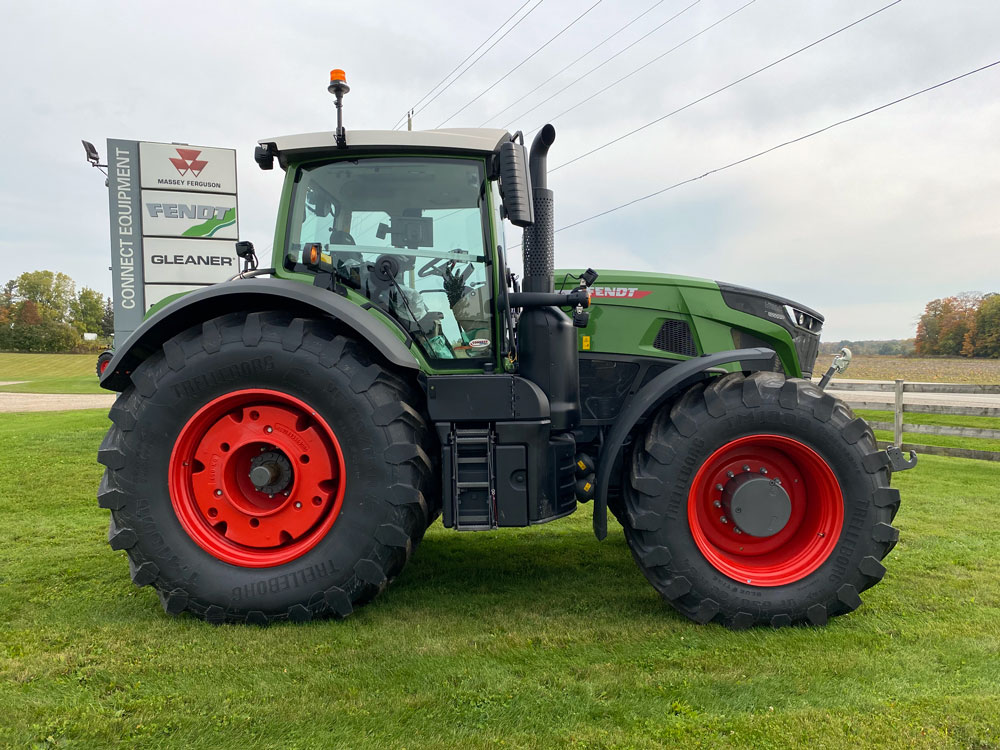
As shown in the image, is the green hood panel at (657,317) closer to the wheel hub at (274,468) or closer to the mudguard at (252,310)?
the mudguard at (252,310)

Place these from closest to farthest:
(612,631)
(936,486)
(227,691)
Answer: (227,691), (612,631), (936,486)

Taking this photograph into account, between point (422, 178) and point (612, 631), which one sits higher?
point (422, 178)

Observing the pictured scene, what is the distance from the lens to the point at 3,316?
6341 cm

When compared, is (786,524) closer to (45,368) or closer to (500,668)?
(500,668)

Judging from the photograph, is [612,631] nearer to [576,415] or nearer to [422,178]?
[576,415]

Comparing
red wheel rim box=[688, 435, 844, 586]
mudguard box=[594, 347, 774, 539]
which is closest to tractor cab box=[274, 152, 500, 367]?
mudguard box=[594, 347, 774, 539]

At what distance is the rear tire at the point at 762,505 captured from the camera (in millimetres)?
2910

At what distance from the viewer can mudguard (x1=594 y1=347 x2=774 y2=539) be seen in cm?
304

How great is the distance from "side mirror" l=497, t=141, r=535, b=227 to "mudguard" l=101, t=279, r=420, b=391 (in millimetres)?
822

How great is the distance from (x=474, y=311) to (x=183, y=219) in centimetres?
1133

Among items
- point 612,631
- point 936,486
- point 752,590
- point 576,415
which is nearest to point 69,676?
point 612,631

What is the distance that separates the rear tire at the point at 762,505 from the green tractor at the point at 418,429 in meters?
0.01

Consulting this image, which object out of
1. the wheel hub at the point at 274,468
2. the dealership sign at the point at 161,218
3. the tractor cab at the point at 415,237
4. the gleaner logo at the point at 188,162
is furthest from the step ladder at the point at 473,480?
the gleaner logo at the point at 188,162

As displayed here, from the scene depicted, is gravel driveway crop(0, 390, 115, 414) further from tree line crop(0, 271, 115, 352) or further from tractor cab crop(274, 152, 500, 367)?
tree line crop(0, 271, 115, 352)
